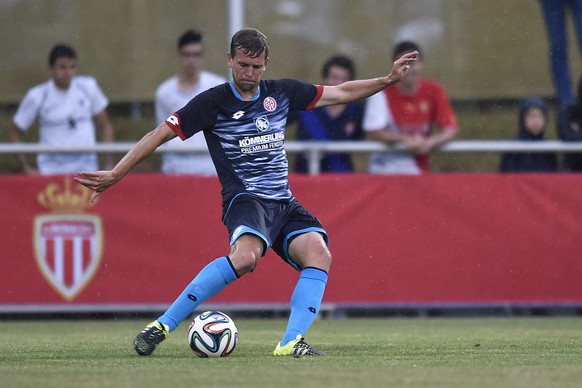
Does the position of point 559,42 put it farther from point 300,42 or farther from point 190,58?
point 190,58

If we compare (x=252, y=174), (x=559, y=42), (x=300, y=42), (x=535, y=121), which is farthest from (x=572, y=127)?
(x=252, y=174)

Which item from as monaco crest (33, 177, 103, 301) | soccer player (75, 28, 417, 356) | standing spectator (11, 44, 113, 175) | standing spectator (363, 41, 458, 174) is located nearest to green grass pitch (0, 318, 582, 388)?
soccer player (75, 28, 417, 356)

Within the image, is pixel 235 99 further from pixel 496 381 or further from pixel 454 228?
pixel 454 228

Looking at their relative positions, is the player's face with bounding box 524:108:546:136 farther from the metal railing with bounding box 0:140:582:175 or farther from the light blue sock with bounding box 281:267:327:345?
the light blue sock with bounding box 281:267:327:345

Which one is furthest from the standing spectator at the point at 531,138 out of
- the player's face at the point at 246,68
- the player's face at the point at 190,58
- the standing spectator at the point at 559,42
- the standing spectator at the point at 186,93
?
the player's face at the point at 246,68

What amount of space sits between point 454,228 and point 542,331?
6.10 feet

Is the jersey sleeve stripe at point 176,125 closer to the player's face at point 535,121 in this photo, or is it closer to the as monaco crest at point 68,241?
the as monaco crest at point 68,241

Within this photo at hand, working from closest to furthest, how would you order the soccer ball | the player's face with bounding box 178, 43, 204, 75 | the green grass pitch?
1. the green grass pitch
2. the soccer ball
3. the player's face with bounding box 178, 43, 204, 75

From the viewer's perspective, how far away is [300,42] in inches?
498

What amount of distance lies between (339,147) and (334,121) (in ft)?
1.63

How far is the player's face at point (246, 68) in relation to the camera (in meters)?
7.54

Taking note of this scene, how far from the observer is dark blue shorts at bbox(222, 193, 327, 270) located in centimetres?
753

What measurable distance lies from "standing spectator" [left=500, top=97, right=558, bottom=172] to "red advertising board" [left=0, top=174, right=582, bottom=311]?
21.8 inches

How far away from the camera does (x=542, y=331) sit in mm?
9688
